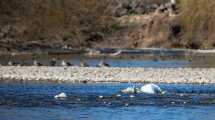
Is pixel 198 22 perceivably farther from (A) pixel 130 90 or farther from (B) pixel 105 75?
(A) pixel 130 90

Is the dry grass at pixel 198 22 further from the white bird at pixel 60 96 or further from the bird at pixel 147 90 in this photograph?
the white bird at pixel 60 96

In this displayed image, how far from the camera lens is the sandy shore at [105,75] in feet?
101

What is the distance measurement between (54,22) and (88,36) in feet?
14.6

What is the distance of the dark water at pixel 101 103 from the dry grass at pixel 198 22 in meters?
54.2

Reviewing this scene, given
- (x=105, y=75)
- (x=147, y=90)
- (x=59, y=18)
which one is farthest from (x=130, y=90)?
(x=59, y=18)

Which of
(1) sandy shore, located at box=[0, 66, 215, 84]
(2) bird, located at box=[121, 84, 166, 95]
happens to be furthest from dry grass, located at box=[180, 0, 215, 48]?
(2) bird, located at box=[121, 84, 166, 95]

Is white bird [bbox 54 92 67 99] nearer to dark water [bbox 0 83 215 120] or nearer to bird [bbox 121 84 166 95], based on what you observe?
dark water [bbox 0 83 215 120]

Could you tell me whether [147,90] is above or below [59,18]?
below

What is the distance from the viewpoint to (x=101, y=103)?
23.1 meters

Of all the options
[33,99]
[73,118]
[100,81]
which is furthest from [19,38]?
[73,118]

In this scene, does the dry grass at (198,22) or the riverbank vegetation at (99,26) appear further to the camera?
the dry grass at (198,22)

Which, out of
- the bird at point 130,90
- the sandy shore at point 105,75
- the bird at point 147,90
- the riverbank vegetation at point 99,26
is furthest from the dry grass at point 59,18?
the bird at point 147,90

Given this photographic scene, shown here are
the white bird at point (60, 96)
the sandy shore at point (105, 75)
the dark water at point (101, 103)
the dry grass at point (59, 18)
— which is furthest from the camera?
the dry grass at point (59, 18)

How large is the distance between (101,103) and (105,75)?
9364 mm
